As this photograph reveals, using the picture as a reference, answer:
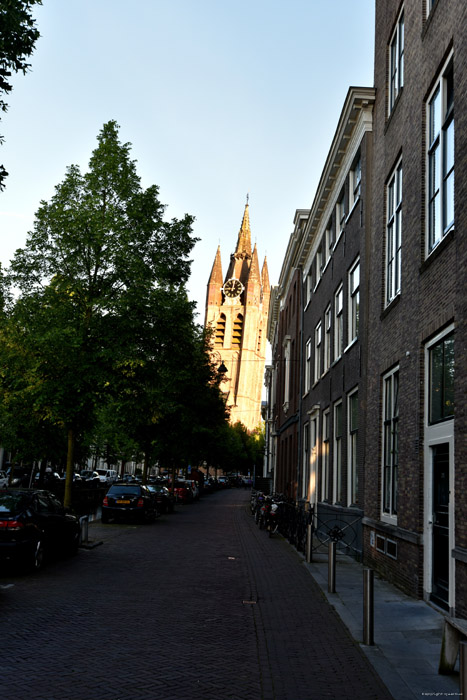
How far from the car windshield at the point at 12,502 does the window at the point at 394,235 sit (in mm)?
8052

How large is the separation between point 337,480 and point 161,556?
20.5 feet

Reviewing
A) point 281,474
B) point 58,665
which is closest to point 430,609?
point 58,665

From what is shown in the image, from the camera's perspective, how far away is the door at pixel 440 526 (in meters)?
9.59

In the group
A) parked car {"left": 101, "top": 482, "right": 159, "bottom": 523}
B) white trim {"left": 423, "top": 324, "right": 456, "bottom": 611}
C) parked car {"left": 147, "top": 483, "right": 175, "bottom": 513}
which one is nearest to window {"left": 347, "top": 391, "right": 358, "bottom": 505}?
white trim {"left": 423, "top": 324, "right": 456, "bottom": 611}

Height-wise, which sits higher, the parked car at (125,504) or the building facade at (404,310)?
the building facade at (404,310)

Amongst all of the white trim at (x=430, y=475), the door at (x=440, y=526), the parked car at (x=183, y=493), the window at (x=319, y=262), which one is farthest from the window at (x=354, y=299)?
the parked car at (x=183, y=493)

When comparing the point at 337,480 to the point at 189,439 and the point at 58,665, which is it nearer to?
the point at 58,665

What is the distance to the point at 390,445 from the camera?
1340cm

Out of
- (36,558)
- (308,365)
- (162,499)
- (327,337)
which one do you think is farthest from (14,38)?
(162,499)

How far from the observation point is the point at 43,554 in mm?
12867

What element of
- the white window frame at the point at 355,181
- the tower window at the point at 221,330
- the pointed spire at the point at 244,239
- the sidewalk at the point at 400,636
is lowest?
the sidewalk at the point at 400,636

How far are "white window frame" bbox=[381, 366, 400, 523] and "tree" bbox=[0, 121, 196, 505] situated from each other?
8.17m

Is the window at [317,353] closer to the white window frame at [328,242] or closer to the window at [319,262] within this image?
the window at [319,262]

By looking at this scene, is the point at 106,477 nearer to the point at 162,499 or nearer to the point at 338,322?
the point at 162,499
